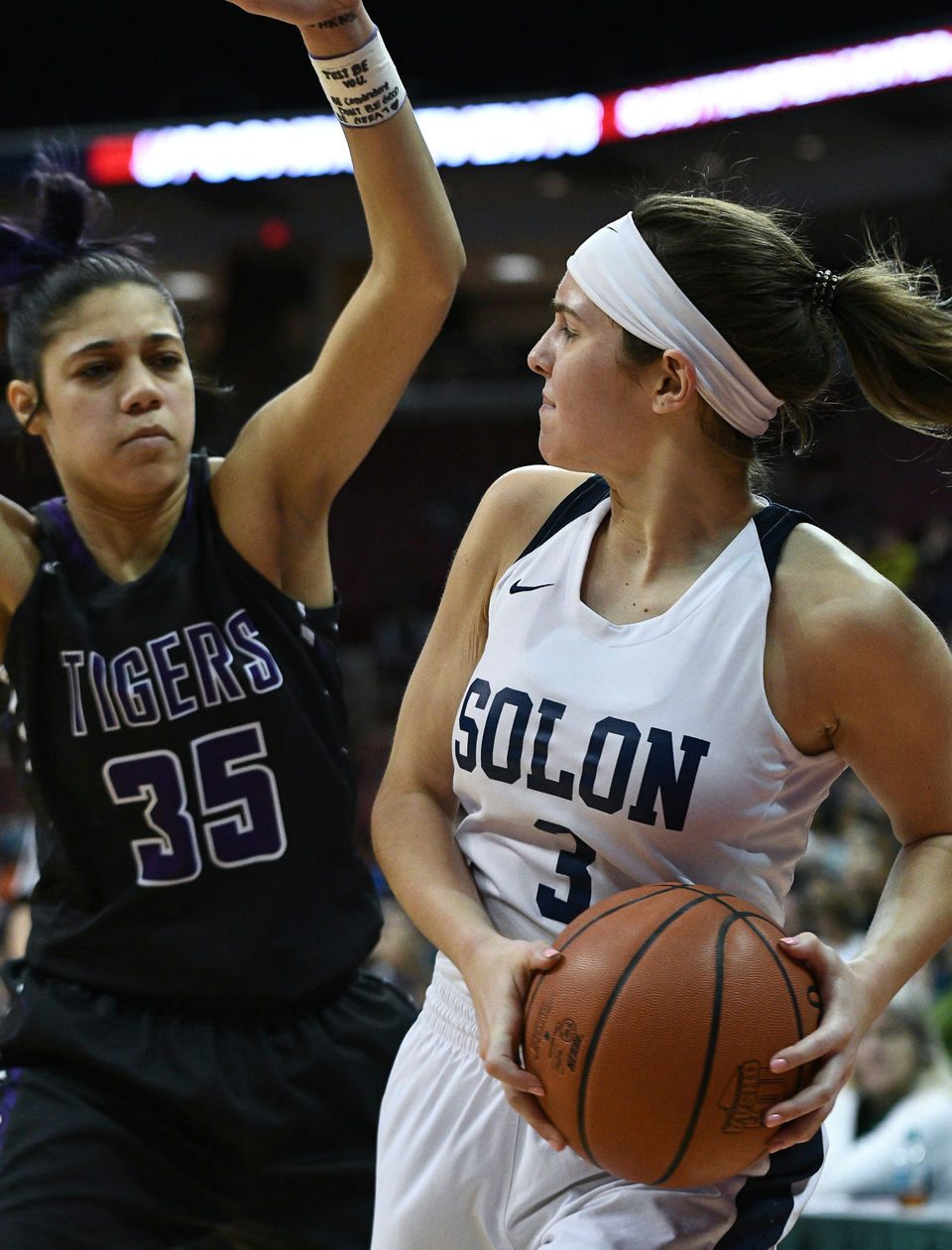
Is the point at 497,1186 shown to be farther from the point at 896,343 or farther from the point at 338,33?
the point at 338,33

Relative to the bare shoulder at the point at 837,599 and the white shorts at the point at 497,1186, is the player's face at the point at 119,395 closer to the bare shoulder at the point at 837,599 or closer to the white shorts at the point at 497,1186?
the white shorts at the point at 497,1186

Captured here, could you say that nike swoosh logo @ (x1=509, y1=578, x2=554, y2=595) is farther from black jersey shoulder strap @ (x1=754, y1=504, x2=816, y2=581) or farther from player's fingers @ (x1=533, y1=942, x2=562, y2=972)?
player's fingers @ (x1=533, y1=942, x2=562, y2=972)

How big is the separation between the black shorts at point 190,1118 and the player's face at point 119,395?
96cm

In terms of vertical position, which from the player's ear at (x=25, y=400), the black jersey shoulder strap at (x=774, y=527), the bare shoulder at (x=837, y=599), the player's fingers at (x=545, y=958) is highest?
the player's ear at (x=25, y=400)

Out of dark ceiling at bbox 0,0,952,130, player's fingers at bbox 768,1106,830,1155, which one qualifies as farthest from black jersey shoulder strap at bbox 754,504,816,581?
dark ceiling at bbox 0,0,952,130

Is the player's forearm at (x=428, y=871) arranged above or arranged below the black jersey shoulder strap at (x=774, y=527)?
below

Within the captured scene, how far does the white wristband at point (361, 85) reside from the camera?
2.48m

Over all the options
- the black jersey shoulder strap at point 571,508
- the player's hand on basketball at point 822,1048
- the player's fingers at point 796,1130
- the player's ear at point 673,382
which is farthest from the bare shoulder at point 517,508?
the player's fingers at point 796,1130

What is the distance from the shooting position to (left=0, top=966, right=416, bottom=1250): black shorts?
2.56 meters

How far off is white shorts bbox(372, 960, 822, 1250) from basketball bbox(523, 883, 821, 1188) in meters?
0.12

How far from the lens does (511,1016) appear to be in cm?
187

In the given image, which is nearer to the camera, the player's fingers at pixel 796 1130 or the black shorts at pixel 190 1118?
the player's fingers at pixel 796 1130

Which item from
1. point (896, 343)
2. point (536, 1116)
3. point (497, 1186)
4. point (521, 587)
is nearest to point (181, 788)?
point (521, 587)

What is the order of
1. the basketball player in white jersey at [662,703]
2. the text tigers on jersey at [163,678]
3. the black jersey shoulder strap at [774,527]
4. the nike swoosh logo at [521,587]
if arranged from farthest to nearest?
the text tigers on jersey at [163,678] < the nike swoosh logo at [521,587] < the black jersey shoulder strap at [774,527] < the basketball player in white jersey at [662,703]
